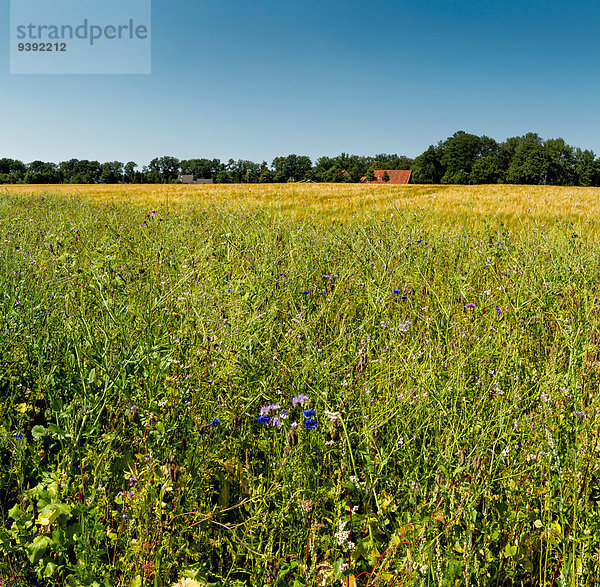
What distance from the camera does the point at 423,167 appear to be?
88000mm

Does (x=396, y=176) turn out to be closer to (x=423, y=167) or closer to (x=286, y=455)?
(x=423, y=167)

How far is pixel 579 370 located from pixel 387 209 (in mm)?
5733

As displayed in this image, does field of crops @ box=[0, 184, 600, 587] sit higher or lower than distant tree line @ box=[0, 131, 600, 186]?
lower

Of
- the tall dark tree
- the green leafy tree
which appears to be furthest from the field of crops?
the tall dark tree

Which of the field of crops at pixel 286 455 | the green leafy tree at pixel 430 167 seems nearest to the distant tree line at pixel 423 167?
the green leafy tree at pixel 430 167

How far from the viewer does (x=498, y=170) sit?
77938 mm

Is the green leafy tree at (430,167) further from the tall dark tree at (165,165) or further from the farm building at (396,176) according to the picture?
the tall dark tree at (165,165)

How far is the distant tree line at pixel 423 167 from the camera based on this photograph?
72.6 meters

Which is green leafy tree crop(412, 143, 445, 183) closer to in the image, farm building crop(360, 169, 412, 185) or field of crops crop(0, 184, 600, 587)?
farm building crop(360, 169, 412, 185)

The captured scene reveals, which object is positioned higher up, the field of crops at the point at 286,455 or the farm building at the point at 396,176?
the farm building at the point at 396,176

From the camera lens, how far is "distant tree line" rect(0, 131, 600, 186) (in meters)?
72.6

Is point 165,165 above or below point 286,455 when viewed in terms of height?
above

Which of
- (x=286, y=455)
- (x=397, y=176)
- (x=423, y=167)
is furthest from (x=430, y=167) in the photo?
(x=286, y=455)

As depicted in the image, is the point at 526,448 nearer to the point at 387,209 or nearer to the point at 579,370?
the point at 579,370
